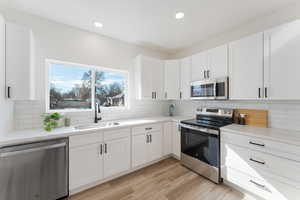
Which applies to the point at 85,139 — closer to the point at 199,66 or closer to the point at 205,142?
the point at 205,142

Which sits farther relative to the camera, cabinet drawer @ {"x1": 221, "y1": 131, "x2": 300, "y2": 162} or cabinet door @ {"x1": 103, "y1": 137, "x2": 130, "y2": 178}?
cabinet door @ {"x1": 103, "y1": 137, "x2": 130, "y2": 178}

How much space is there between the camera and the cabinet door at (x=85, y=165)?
1871 mm

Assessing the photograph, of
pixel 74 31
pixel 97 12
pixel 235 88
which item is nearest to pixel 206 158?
Result: pixel 235 88

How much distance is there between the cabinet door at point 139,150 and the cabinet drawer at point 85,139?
2.18 feet

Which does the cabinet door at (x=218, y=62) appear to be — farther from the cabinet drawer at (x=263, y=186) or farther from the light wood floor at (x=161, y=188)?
the light wood floor at (x=161, y=188)

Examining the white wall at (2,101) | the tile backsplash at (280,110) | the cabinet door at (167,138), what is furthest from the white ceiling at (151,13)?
the cabinet door at (167,138)

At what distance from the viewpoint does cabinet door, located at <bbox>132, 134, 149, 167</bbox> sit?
2496mm

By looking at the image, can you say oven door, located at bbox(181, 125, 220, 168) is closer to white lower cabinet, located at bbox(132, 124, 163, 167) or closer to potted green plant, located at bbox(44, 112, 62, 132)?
white lower cabinet, located at bbox(132, 124, 163, 167)

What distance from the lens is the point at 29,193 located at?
1559 mm

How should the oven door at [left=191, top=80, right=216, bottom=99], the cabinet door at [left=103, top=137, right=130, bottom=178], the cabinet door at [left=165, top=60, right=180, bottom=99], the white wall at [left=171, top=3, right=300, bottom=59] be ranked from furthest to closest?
1. the cabinet door at [left=165, top=60, right=180, bottom=99]
2. the oven door at [left=191, top=80, right=216, bottom=99]
3. the cabinet door at [left=103, top=137, right=130, bottom=178]
4. the white wall at [left=171, top=3, right=300, bottom=59]

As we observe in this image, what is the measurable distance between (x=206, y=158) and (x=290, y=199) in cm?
100

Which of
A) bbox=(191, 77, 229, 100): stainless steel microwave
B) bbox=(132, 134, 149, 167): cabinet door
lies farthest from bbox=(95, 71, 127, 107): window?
bbox=(191, 77, 229, 100): stainless steel microwave

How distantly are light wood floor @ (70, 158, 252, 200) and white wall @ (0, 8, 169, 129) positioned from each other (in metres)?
1.25

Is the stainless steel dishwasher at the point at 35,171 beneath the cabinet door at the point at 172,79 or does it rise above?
beneath
